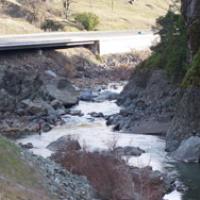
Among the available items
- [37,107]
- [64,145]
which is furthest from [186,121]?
[37,107]

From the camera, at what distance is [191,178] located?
3462 cm

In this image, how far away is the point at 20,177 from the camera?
2573cm

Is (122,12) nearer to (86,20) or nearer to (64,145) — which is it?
(86,20)

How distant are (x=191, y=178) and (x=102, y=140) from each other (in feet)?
37.2

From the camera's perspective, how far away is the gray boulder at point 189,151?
3919cm

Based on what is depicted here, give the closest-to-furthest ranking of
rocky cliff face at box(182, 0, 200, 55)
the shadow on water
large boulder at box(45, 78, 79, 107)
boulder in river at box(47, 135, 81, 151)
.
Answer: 1. the shadow on water
2. boulder in river at box(47, 135, 81, 151)
3. rocky cliff face at box(182, 0, 200, 55)
4. large boulder at box(45, 78, 79, 107)

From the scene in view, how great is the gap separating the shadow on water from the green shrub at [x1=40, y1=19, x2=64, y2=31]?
6772 centimetres

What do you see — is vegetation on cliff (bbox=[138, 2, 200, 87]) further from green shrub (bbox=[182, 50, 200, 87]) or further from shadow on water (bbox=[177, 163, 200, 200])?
shadow on water (bbox=[177, 163, 200, 200])

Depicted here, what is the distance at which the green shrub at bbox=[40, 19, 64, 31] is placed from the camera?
103 metres

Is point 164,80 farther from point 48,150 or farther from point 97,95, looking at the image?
point 48,150

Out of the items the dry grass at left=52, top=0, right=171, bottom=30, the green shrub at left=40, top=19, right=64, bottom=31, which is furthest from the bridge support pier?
the dry grass at left=52, top=0, right=171, bottom=30

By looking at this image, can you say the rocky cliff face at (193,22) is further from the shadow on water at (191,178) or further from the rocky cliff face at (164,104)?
the shadow on water at (191,178)

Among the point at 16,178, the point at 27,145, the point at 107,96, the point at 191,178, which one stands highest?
the point at 16,178

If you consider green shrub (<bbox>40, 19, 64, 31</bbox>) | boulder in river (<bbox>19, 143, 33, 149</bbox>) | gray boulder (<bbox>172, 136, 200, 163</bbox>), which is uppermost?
gray boulder (<bbox>172, 136, 200, 163</bbox>)
